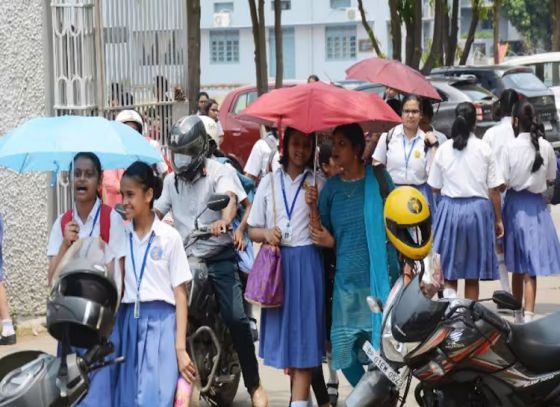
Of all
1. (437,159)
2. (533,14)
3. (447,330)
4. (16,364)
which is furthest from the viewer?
(533,14)

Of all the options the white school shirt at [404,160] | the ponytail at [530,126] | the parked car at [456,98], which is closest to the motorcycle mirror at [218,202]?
the white school shirt at [404,160]

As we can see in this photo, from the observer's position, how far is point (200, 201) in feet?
27.0

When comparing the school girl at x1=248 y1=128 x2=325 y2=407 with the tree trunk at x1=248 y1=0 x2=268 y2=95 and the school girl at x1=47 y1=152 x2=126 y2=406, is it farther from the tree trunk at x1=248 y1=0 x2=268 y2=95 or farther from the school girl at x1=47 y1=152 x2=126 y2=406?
Answer: the tree trunk at x1=248 y1=0 x2=268 y2=95

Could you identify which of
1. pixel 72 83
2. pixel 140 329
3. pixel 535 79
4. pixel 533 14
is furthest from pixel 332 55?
pixel 140 329

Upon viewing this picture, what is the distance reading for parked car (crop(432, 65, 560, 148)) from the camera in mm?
23266

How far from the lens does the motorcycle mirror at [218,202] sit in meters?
7.75

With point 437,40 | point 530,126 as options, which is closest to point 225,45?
point 437,40

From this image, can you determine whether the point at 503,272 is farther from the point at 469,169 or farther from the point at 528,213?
the point at 469,169

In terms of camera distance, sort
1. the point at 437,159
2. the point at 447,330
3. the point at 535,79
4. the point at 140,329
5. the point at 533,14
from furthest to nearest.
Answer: the point at 533,14 < the point at 535,79 < the point at 437,159 < the point at 140,329 < the point at 447,330

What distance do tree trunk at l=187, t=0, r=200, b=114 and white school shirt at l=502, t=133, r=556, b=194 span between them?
3500mm

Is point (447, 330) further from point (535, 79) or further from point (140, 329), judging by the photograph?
point (535, 79)

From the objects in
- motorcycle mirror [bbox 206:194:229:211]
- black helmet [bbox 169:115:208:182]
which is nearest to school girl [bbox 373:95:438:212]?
black helmet [bbox 169:115:208:182]

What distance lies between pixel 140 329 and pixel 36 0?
487 cm

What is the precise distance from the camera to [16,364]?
561cm
